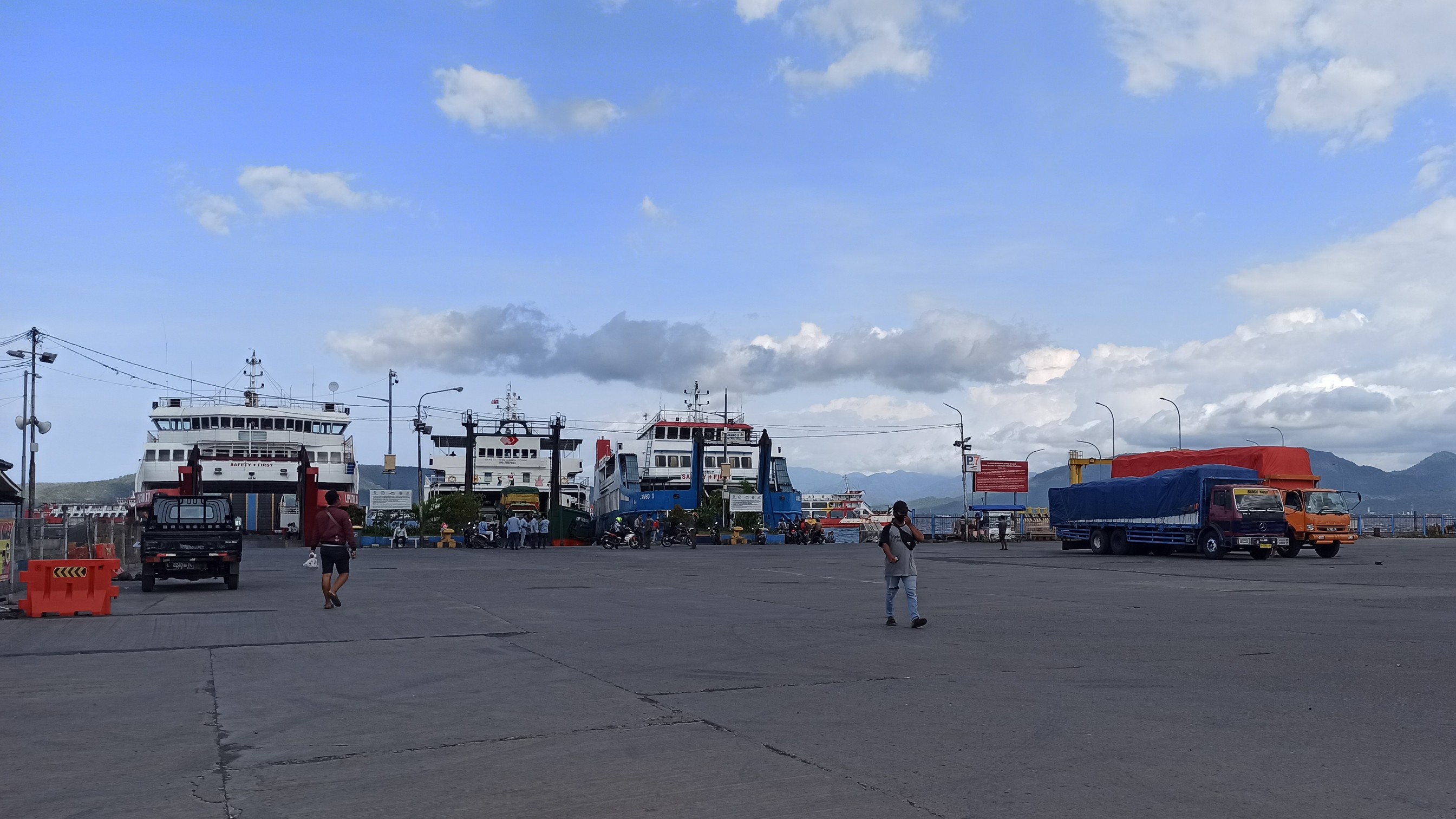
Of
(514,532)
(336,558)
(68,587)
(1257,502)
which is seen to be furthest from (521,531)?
(68,587)

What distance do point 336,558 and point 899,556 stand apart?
7.76 meters

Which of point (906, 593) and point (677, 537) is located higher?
point (906, 593)

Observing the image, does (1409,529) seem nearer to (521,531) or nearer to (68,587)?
(521,531)

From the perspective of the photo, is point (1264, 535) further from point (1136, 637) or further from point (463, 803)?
point (463, 803)

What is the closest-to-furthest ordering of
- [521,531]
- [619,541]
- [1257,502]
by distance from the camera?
[1257,502], [521,531], [619,541]

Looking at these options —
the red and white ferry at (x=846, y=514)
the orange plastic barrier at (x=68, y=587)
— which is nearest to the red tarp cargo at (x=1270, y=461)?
the red and white ferry at (x=846, y=514)

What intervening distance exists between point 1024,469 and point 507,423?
30.4m

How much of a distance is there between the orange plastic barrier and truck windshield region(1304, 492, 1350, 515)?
98.1 feet

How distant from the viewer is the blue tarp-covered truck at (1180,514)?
30.0m

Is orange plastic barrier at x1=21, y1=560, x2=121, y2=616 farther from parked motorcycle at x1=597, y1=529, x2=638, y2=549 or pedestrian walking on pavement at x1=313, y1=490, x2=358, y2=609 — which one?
parked motorcycle at x1=597, y1=529, x2=638, y2=549

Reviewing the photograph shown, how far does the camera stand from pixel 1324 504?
31.7m

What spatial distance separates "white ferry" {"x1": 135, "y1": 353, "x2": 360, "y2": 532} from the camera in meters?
47.9

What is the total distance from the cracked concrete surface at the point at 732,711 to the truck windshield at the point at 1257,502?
14.7 m

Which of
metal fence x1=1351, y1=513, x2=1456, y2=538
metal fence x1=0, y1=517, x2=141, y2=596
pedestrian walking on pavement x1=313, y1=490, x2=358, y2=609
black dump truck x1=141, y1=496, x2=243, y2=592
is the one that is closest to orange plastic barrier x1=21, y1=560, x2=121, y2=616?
pedestrian walking on pavement x1=313, y1=490, x2=358, y2=609
